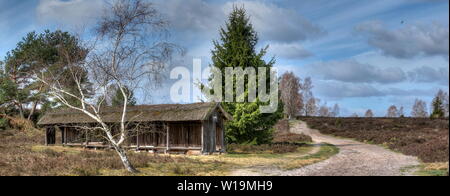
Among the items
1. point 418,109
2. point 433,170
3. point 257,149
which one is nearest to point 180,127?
point 257,149

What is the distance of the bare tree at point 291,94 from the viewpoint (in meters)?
68.4

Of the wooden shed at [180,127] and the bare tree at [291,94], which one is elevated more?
the bare tree at [291,94]

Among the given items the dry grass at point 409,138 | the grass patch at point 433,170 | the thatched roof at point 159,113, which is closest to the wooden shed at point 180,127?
the thatched roof at point 159,113

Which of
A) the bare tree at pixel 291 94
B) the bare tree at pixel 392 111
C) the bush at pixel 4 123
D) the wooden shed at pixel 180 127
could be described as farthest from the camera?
the bare tree at pixel 392 111

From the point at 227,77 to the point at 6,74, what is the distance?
3003 cm

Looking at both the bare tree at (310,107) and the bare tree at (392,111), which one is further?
the bare tree at (392,111)

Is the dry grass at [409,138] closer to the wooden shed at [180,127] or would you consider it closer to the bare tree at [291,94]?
the bare tree at [291,94]

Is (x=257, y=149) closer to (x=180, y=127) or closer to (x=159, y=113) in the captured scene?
(x=180, y=127)

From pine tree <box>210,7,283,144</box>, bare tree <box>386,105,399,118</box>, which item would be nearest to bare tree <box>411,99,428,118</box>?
bare tree <box>386,105,399,118</box>

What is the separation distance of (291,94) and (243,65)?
40.8 metres

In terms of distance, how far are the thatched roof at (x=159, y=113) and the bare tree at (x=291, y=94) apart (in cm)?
4051

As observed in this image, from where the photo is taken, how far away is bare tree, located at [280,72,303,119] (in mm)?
68438

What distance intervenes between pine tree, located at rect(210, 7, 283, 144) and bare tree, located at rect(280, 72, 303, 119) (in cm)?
3654
